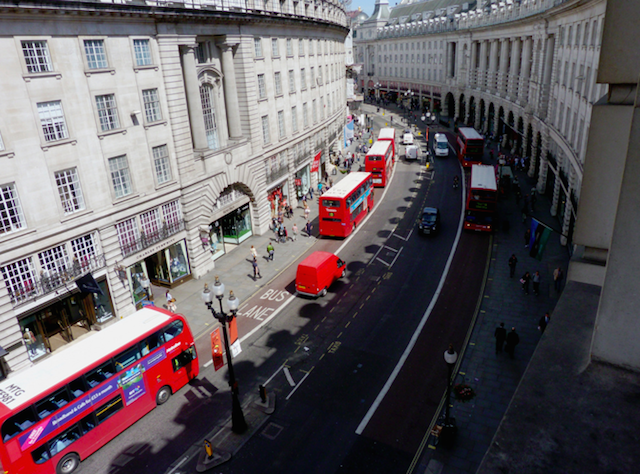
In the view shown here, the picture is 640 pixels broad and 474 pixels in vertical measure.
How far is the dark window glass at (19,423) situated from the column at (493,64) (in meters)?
79.8

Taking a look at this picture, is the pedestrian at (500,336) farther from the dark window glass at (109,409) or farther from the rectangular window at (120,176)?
the rectangular window at (120,176)

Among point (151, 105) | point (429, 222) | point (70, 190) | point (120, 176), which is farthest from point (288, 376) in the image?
point (429, 222)

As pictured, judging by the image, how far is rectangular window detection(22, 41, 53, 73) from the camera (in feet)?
73.6

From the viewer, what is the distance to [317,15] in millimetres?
55094

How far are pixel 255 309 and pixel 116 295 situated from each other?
333 inches

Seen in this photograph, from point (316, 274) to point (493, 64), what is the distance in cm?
6557

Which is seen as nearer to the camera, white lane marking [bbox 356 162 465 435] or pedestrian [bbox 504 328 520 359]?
white lane marking [bbox 356 162 465 435]

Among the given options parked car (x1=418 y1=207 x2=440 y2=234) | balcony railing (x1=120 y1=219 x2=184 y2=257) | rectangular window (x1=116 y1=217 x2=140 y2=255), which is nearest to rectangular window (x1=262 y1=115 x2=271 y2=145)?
balcony railing (x1=120 y1=219 x2=184 y2=257)

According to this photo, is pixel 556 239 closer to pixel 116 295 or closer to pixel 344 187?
pixel 344 187

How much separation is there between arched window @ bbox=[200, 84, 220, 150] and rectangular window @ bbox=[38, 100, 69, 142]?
1236 centimetres

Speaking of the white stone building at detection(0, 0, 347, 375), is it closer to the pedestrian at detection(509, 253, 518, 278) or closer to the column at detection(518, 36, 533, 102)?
the pedestrian at detection(509, 253, 518, 278)

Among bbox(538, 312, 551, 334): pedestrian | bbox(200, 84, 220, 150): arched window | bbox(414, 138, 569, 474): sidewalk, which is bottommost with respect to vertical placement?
bbox(414, 138, 569, 474): sidewalk

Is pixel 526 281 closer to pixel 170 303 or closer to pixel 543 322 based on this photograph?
pixel 543 322

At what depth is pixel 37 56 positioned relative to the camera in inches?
899
